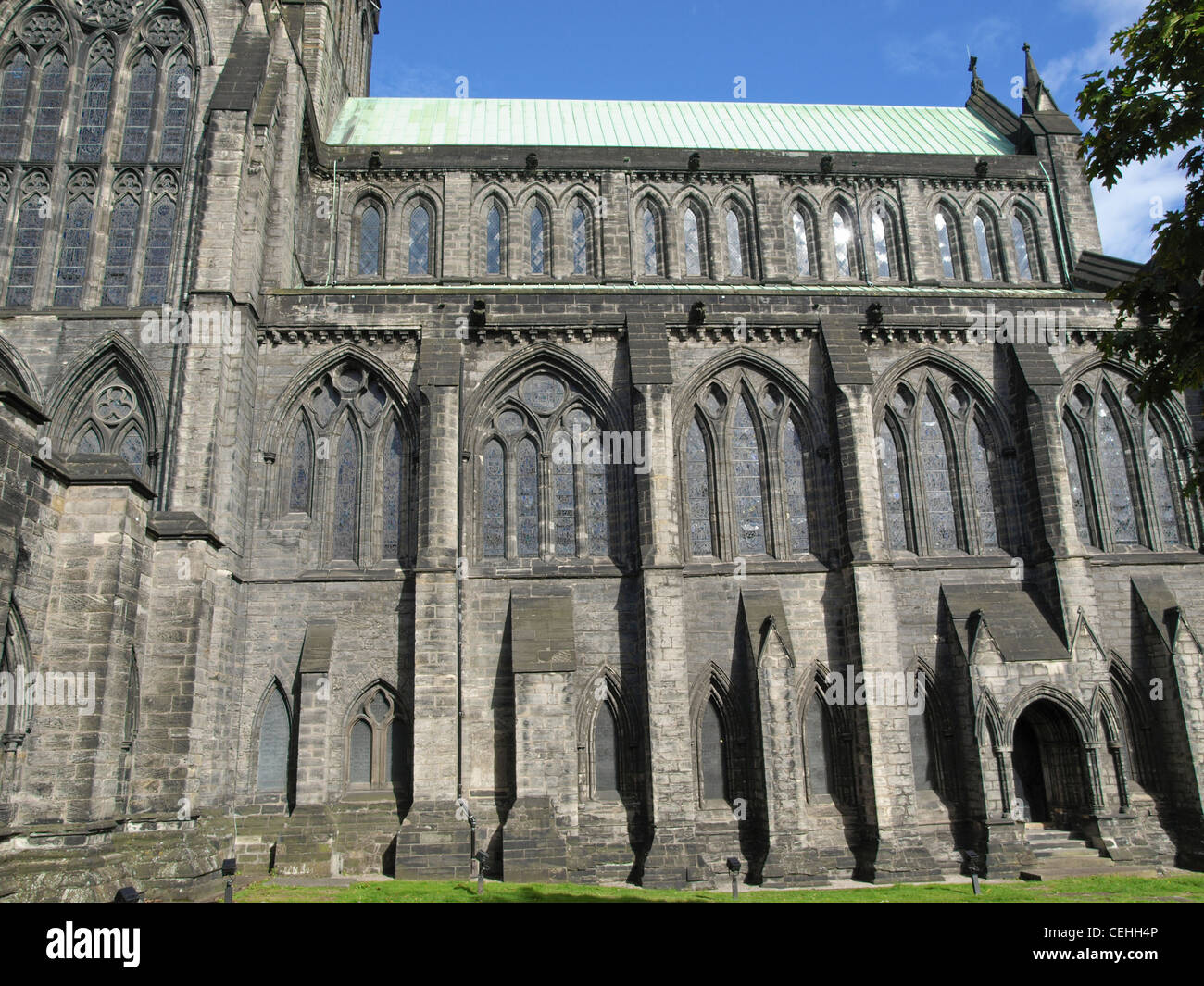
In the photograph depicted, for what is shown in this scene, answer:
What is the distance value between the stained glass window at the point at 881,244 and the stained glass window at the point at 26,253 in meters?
22.2

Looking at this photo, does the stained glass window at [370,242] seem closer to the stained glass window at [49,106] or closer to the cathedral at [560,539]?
the cathedral at [560,539]

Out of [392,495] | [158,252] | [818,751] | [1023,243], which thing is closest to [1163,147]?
[818,751]

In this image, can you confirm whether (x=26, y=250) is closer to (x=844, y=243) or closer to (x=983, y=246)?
(x=844, y=243)

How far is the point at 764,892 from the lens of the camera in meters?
16.9

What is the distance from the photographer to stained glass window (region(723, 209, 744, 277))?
2639cm

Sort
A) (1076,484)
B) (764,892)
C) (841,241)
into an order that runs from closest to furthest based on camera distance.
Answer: (764,892) → (1076,484) → (841,241)

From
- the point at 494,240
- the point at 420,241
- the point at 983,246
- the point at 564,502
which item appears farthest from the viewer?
the point at 983,246

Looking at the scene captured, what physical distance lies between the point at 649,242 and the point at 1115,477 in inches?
551

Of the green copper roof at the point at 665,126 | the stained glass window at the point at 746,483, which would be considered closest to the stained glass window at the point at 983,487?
the stained glass window at the point at 746,483

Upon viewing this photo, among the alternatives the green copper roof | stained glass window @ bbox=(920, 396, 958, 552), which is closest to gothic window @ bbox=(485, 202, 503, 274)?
the green copper roof

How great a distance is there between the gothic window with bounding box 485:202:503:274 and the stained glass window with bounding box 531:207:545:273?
92cm

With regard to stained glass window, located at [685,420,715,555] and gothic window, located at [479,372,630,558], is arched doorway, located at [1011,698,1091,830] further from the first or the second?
gothic window, located at [479,372,630,558]

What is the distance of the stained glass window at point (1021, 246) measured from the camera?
2736cm
